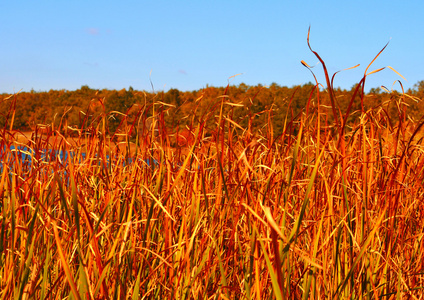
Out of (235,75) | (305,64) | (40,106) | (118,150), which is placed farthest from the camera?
(40,106)

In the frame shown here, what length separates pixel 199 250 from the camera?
51.0 inches

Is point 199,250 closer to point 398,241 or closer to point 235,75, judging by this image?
point 235,75

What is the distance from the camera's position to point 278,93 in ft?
44.0

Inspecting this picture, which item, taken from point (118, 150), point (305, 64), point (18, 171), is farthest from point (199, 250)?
point (118, 150)

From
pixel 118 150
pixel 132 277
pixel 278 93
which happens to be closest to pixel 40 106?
pixel 278 93

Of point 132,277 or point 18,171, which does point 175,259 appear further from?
point 18,171

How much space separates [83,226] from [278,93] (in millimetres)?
12483

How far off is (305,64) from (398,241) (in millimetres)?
913

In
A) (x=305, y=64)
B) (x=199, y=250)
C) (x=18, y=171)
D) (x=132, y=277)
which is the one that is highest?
(x=305, y=64)

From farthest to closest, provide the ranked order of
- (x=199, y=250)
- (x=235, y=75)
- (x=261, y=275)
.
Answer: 1. (x=235, y=75)
2. (x=199, y=250)
3. (x=261, y=275)

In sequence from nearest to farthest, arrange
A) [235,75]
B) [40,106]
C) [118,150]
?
[235,75]
[118,150]
[40,106]

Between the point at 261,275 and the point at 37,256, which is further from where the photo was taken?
the point at 37,256

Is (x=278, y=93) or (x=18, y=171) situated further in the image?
(x=278, y=93)

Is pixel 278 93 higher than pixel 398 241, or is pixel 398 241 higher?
pixel 278 93
